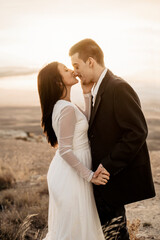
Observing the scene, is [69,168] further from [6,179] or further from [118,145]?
[6,179]

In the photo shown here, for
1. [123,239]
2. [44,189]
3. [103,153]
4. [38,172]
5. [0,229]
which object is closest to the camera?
[103,153]

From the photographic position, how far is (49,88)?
2758 millimetres

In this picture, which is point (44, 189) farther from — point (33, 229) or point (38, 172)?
point (38, 172)

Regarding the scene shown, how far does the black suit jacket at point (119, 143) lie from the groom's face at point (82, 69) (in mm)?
246

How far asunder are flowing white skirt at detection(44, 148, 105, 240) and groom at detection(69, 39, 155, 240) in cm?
10

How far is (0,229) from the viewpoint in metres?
4.01

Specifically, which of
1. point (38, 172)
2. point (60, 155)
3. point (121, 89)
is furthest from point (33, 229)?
point (38, 172)

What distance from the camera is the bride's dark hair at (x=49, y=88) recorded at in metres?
2.76

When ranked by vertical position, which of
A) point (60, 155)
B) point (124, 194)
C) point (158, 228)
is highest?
point (60, 155)

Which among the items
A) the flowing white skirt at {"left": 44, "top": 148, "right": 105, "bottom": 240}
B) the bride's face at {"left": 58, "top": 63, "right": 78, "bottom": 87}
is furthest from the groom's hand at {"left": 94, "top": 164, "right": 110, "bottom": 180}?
the bride's face at {"left": 58, "top": 63, "right": 78, "bottom": 87}

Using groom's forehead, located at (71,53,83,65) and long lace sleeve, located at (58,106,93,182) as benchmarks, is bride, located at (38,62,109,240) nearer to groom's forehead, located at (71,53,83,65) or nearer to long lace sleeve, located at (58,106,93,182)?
long lace sleeve, located at (58,106,93,182)

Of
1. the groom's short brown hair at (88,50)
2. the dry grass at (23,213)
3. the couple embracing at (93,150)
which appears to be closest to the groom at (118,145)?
the couple embracing at (93,150)

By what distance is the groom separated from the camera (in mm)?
2445

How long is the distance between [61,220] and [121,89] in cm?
134
